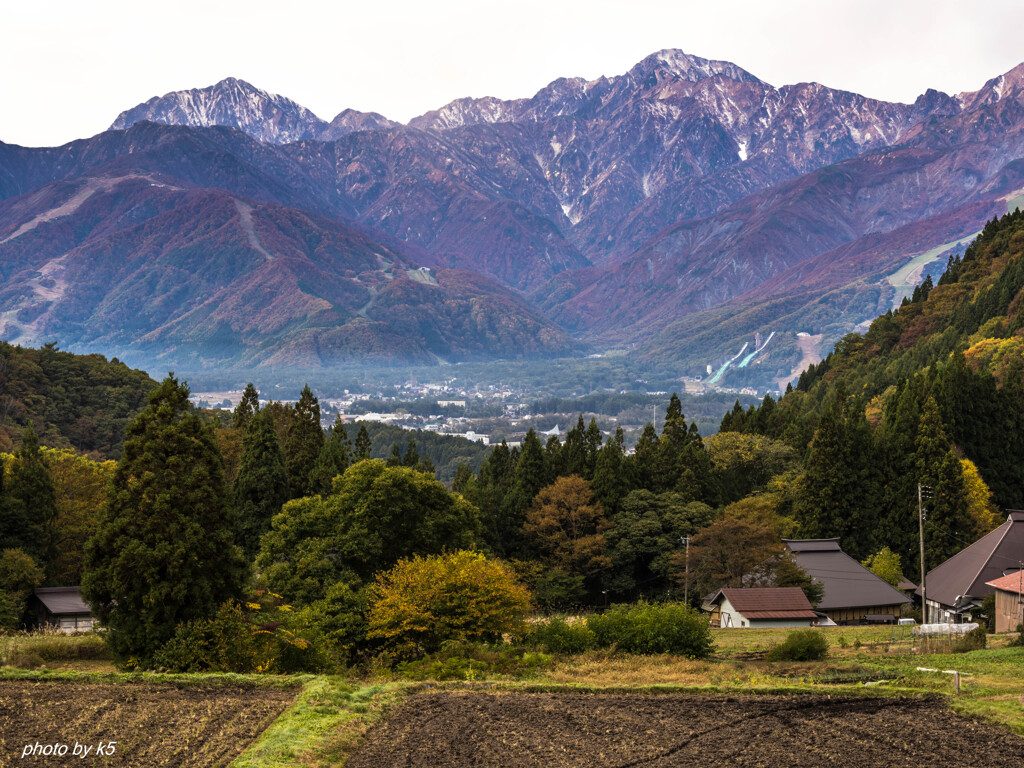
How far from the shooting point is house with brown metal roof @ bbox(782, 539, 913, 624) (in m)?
49.9

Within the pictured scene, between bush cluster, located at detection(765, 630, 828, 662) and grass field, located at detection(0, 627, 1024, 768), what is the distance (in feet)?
1.51

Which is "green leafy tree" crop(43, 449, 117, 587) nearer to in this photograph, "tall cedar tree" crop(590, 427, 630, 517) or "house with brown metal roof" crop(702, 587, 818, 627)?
"tall cedar tree" crop(590, 427, 630, 517)

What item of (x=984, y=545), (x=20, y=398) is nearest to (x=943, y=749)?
(x=984, y=545)

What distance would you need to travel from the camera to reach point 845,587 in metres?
51.2

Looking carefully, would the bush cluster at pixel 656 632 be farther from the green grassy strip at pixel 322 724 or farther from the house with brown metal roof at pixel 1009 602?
the house with brown metal roof at pixel 1009 602

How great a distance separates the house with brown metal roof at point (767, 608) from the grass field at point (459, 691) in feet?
49.5

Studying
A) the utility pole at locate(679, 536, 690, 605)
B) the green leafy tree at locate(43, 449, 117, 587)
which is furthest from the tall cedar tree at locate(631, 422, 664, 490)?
the green leafy tree at locate(43, 449, 117, 587)

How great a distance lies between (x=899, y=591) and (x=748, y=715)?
118ft

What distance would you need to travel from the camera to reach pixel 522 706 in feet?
68.5

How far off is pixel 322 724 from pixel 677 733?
7.29 metres

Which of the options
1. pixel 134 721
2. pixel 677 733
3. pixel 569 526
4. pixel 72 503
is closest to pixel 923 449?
pixel 569 526

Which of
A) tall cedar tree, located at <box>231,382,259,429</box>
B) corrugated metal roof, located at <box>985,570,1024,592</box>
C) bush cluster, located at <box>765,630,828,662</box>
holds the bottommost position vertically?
bush cluster, located at <box>765,630,828,662</box>

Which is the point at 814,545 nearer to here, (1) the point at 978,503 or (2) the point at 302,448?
(1) the point at 978,503

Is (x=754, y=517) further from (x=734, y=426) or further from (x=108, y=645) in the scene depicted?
(x=108, y=645)
